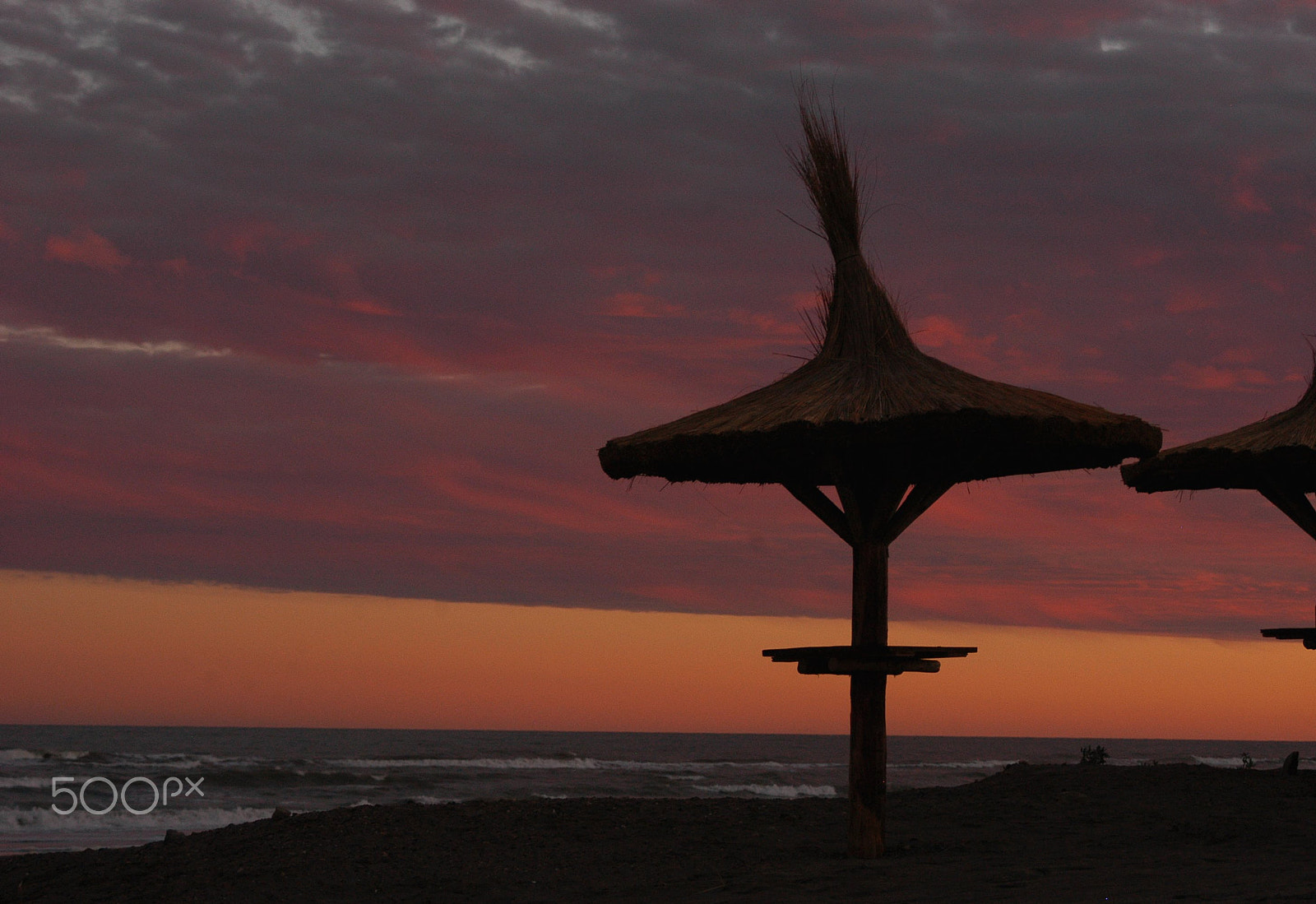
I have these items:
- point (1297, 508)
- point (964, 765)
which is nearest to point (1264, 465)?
point (1297, 508)

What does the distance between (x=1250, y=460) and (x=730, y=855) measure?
23.6ft

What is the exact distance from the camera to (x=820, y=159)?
10.7 metres

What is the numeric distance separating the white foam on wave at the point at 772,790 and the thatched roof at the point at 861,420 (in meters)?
24.2

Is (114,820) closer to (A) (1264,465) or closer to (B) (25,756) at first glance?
(A) (1264,465)

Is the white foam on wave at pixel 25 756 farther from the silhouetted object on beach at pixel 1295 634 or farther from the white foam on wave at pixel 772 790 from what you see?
the silhouetted object on beach at pixel 1295 634

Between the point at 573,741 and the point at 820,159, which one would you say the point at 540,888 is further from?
the point at 573,741

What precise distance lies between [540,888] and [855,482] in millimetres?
4013

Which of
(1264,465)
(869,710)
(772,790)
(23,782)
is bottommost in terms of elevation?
(23,782)

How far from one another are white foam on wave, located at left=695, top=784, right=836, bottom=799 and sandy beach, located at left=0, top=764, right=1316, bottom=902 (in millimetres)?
20864

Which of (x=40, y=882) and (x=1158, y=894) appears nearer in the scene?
(x=1158, y=894)

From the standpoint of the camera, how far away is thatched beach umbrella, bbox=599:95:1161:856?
900cm

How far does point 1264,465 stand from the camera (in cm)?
1315

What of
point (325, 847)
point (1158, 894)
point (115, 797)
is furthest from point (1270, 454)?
point (115, 797)

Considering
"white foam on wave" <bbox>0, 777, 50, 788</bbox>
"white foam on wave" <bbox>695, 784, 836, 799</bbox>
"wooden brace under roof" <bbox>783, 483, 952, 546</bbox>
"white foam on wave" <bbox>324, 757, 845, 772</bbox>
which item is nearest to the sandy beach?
"wooden brace under roof" <bbox>783, 483, 952, 546</bbox>
